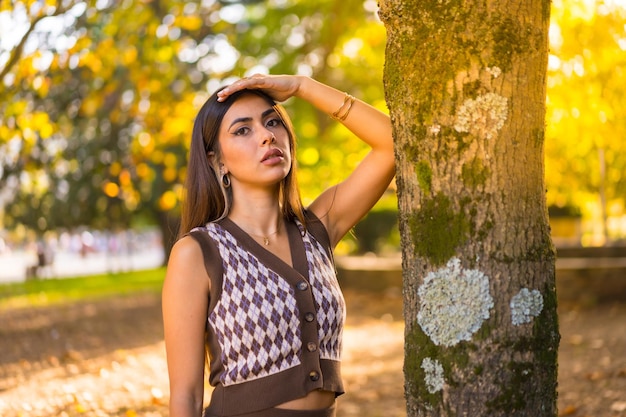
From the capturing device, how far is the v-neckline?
2949 mm

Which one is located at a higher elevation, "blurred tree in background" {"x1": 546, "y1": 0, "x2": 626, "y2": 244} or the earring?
"blurred tree in background" {"x1": 546, "y1": 0, "x2": 626, "y2": 244}

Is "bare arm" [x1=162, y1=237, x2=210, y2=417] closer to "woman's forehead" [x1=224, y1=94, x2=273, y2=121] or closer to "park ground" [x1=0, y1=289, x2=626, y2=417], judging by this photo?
"woman's forehead" [x1=224, y1=94, x2=273, y2=121]

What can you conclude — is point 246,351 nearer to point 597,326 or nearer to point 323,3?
point 597,326

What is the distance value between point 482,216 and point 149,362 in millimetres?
7351

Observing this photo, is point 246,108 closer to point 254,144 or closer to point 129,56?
point 254,144

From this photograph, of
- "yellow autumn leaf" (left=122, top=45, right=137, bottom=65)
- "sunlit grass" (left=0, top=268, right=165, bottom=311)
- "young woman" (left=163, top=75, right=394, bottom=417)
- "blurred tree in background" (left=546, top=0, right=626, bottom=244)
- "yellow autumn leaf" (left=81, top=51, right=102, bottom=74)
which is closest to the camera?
"young woman" (left=163, top=75, right=394, bottom=417)

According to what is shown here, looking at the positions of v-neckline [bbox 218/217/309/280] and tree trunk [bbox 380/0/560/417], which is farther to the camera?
v-neckline [bbox 218/217/309/280]

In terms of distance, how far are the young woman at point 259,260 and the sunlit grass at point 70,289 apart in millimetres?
14900

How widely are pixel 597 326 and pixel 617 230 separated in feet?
53.9

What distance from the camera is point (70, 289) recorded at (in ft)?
72.7

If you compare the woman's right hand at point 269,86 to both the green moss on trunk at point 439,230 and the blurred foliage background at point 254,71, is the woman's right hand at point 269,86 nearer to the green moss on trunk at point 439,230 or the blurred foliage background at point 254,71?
the green moss on trunk at point 439,230

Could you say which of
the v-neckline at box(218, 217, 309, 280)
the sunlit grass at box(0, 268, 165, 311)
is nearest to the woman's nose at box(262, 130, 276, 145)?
the v-neckline at box(218, 217, 309, 280)

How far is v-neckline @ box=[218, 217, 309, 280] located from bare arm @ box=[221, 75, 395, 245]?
0.83 feet

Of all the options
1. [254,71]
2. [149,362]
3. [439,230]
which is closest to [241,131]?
[439,230]
